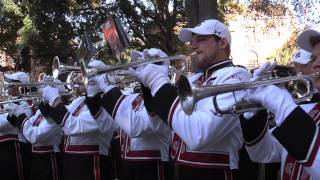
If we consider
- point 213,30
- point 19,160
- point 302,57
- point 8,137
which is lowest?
point 19,160

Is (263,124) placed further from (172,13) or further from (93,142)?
(172,13)

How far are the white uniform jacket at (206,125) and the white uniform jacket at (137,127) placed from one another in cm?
54

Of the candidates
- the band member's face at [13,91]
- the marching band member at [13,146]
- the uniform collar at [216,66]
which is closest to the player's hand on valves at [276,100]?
the uniform collar at [216,66]

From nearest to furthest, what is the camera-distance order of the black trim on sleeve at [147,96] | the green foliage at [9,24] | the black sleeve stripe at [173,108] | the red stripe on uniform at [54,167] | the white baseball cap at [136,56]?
the black sleeve stripe at [173,108]
the black trim on sleeve at [147,96]
the white baseball cap at [136,56]
the red stripe on uniform at [54,167]
the green foliage at [9,24]

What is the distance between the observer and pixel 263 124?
336 cm

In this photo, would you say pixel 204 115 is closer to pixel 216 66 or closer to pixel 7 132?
pixel 216 66

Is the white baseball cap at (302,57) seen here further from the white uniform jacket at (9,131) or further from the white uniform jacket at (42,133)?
the white uniform jacket at (9,131)

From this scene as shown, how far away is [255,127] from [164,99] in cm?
69

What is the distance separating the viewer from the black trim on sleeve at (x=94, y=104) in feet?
16.6

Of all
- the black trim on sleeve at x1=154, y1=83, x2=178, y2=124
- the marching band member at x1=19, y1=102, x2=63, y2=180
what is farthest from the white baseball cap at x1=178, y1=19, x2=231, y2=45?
the marching band member at x1=19, y1=102, x2=63, y2=180

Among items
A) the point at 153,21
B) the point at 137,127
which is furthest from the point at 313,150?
the point at 153,21

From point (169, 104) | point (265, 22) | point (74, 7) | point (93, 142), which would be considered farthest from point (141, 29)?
point (169, 104)

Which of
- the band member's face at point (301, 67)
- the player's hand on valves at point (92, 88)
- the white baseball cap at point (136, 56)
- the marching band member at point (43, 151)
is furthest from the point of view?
the marching band member at point (43, 151)

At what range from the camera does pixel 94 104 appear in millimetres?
5094
